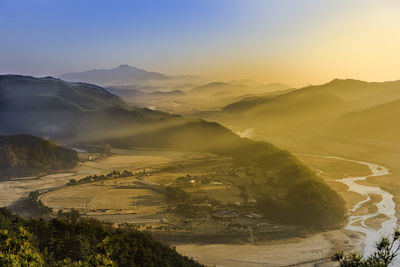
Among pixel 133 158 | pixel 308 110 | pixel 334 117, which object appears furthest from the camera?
pixel 308 110

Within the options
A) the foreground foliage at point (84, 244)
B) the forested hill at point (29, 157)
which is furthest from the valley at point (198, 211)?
the foreground foliage at point (84, 244)

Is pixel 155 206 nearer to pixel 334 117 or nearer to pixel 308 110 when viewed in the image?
pixel 334 117

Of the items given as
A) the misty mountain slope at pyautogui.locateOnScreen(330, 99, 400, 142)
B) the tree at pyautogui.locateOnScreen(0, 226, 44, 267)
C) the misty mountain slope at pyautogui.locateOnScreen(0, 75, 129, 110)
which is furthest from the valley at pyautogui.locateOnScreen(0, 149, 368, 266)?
the misty mountain slope at pyautogui.locateOnScreen(0, 75, 129, 110)

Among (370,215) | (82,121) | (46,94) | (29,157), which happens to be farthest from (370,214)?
(46,94)

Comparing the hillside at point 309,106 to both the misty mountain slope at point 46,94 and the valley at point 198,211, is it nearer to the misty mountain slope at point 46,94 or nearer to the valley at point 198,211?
the misty mountain slope at point 46,94

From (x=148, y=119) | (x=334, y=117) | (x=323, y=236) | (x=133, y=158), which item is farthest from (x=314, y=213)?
(x=334, y=117)

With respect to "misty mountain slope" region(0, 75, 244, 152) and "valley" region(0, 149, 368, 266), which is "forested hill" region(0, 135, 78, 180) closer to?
"valley" region(0, 149, 368, 266)
